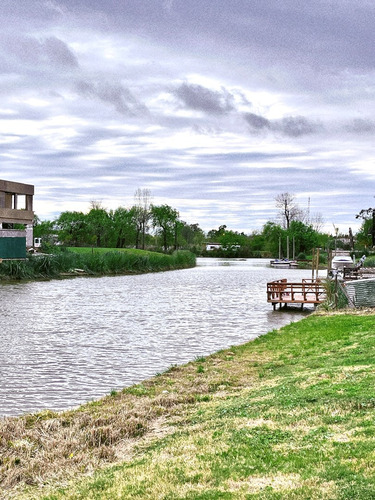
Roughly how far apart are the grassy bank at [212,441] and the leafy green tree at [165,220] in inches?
4468

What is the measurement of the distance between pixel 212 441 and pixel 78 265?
2233 inches

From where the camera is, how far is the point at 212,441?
724 cm

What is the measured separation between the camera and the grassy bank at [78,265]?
53.0 m

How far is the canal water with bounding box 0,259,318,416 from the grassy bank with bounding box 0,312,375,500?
214cm

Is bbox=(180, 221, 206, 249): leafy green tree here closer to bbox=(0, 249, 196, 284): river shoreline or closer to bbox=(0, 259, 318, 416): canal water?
bbox=(0, 249, 196, 284): river shoreline

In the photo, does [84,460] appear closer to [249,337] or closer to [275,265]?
[249,337]

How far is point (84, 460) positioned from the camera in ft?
23.9

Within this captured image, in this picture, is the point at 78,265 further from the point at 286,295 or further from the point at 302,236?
the point at 302,236

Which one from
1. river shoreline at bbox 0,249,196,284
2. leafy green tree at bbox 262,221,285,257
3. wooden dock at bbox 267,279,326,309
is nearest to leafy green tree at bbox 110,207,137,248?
leafy green tree at bbox 262,221,285,257

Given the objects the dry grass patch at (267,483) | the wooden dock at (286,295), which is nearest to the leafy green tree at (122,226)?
the wooden dock at (286,295)

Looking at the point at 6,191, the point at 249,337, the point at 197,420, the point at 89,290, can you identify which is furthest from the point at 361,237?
the point at 197,420

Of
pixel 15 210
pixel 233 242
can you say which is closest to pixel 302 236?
pixel 233 242

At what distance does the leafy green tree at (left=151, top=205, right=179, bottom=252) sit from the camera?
126 metres

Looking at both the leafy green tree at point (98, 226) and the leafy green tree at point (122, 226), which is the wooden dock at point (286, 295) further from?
the leafy green tree at point (122, 226)
